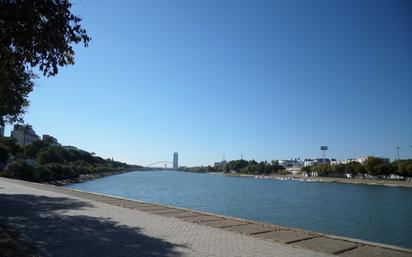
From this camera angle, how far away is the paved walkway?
36.3 ft

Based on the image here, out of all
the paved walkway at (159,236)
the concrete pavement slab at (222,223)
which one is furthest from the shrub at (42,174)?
the concrete pavement slab at (222,223)

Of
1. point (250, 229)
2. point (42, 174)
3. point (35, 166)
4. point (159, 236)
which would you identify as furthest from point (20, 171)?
point (159, 236)

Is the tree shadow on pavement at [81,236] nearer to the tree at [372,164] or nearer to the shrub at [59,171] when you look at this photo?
the shrub at [59,171]

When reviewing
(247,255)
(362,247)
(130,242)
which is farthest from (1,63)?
(362,247)

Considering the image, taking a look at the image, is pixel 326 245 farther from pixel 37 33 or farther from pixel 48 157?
pixel 48 157

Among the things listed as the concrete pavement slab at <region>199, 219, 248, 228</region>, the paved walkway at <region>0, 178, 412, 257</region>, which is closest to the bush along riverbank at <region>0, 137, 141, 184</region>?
the paved walkway at <region>0, 178, 412, 257</region>

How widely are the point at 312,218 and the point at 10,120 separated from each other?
2547cm

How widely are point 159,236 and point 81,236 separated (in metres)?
2.48

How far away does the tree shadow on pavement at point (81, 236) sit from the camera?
35.5ft

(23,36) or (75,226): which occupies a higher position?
(23,36)

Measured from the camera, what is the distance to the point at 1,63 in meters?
11.1

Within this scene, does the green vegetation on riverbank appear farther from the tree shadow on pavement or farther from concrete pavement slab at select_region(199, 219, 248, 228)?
the tree shadow on pavement

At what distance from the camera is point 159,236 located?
13.3 metres

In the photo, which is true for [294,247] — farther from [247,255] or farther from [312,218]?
[312,218]
